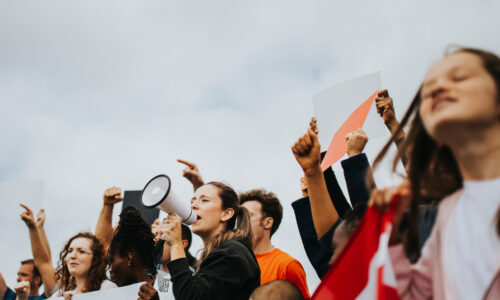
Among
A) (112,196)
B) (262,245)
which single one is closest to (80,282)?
(112,196)

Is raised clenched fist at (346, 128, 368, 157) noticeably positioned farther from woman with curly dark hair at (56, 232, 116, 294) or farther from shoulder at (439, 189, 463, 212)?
woman with curly dark hair at (56, 232, 116, 294)

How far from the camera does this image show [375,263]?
144 cm

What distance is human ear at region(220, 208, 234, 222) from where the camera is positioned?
141 inches

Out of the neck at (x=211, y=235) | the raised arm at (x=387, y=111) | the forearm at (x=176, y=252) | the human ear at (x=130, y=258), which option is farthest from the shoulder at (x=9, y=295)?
the raised arm at (x=387, y=111)

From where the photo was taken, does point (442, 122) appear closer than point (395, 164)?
Yes

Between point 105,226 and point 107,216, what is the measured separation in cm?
11

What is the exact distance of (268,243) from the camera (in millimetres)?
4297

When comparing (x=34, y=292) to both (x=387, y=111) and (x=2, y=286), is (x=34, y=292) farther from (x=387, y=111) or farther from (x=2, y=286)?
(x=387, y=111)

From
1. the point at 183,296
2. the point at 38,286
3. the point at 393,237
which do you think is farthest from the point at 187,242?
the point at 393,237

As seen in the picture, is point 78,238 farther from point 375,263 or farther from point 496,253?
point 496,253

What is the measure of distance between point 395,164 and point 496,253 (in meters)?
0.39

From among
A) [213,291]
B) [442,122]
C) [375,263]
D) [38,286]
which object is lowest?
[38,286]

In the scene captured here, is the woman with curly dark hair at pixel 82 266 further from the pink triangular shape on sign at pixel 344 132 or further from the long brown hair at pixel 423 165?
the long brown hair at pixel 423 165

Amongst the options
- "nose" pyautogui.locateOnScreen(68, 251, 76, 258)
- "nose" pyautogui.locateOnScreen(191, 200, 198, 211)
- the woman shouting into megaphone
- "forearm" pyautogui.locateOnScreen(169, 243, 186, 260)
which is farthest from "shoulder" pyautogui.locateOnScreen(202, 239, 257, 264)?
"nose" pyautogui.locateOnScreen(68, 251, 76, 258)
